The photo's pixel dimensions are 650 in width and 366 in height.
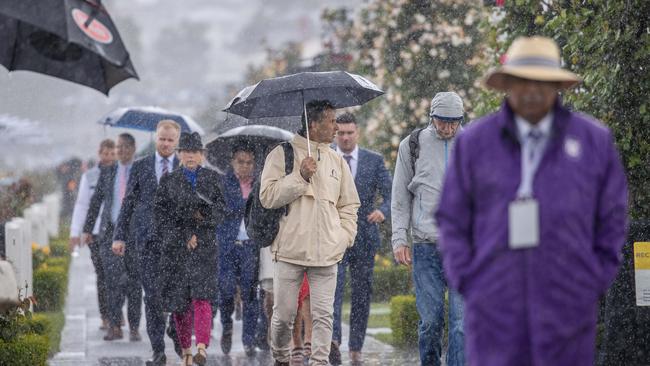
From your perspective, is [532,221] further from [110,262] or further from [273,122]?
[110,262]

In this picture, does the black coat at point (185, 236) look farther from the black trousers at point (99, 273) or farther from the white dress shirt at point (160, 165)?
the black trousers at point (99, 273)

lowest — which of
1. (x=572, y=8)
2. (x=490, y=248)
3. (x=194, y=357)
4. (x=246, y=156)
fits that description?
(x=194, y=357)

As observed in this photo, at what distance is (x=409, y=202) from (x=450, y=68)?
25.5ft

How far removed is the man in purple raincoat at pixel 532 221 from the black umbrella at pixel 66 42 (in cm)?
205

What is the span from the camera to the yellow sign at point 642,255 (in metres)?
8.66

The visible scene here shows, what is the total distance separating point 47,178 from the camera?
41562 mm

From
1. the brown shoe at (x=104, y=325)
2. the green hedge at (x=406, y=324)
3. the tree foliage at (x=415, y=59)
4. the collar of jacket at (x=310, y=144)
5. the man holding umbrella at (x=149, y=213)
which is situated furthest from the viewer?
the tree foliage at (x=415, y=59)

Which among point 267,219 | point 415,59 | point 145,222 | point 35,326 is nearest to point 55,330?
point 35,326

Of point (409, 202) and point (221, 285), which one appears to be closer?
point (409, 202)

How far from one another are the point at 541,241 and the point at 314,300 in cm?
383

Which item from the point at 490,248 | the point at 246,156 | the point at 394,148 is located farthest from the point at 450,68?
the point at 490,248

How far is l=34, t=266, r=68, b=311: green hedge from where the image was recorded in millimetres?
15391

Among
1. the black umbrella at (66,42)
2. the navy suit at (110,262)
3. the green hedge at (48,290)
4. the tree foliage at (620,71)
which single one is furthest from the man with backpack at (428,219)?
the green hedge at (48,290)

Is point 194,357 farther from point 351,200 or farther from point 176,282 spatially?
point 351,200
